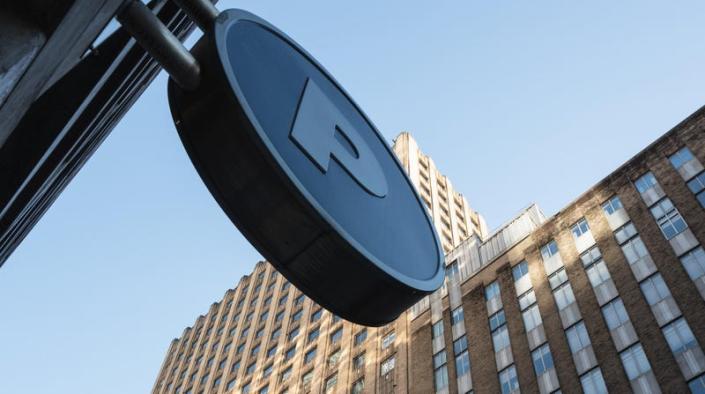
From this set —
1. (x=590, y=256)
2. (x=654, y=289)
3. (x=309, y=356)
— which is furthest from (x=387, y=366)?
(x=654, y=289)

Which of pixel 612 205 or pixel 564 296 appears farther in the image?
pixel 612 205

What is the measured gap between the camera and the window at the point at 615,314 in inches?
1246

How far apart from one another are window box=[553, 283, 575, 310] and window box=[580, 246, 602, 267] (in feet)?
5.91

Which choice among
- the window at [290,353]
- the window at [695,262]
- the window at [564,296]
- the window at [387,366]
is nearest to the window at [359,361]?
the window at [387,366]

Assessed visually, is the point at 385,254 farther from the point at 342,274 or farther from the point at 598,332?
the point at 598,332

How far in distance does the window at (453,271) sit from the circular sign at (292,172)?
1692 inches

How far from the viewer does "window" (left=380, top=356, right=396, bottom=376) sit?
1753 inches

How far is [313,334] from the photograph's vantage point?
185 ft

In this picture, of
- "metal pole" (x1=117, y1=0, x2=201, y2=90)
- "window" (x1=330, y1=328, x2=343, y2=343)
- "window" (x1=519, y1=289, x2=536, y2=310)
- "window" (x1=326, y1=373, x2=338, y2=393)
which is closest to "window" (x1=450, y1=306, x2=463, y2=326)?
"window" (x1=519, y1=289, x2=536, y2=310)

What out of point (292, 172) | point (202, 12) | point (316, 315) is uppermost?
point (202, 12)

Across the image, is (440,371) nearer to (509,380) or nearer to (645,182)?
(509,380)

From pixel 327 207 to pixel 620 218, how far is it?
36.9 metres

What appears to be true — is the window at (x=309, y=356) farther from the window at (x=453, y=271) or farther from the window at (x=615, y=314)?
the window at (x=615, y=314)

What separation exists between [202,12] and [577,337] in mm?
33587
